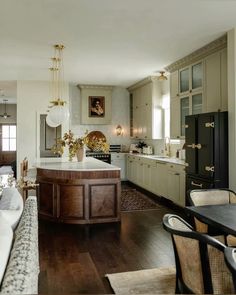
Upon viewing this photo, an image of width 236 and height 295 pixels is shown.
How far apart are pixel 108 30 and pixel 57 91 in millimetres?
4483

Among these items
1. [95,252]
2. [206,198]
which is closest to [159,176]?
[95,252]

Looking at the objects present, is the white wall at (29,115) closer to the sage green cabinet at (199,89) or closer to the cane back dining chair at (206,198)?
the sage green cabinet at (199,89)

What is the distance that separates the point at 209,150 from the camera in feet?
14.4

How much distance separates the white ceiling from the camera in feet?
12.0

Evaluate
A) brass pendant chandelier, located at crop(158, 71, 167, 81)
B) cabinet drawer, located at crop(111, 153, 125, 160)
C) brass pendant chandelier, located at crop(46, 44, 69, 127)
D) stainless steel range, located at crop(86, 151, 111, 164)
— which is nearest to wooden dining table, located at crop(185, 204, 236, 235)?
brass pendant chandelier, located at crop(46, 44, 69, 127)

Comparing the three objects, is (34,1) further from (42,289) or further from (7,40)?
(42,289)

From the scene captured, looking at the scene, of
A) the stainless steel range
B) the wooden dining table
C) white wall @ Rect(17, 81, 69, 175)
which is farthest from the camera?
the stainless steel range

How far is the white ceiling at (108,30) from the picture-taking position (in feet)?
12.0

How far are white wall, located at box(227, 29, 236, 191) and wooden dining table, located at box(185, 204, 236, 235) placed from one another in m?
1.70

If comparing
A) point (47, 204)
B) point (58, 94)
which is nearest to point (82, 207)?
point (47, 204)

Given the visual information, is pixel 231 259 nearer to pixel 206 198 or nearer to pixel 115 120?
pixel 206 198

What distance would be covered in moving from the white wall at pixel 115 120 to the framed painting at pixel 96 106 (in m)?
0.34

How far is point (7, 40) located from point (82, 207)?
286 centimetres

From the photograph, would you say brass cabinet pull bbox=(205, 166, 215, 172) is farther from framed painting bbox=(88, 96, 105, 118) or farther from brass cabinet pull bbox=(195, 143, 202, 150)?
framed painting bbox=(88, 96, 105, 118)
